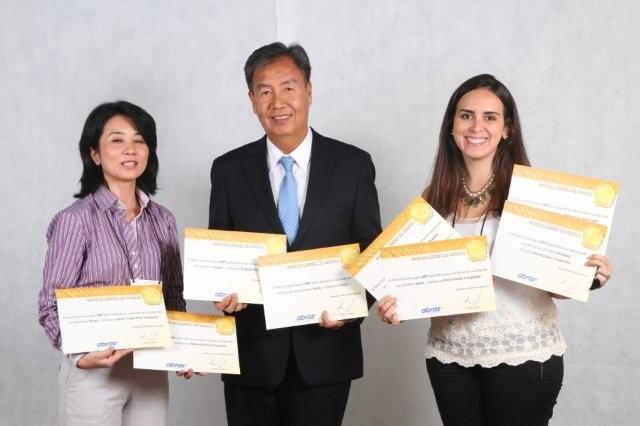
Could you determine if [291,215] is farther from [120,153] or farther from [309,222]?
[120,153]

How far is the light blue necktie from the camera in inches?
103

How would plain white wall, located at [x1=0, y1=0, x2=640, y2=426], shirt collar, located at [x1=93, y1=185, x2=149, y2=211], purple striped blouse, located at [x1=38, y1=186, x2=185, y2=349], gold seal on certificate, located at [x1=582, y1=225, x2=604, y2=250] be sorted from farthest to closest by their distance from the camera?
plain white wall, located at [x1=0, y1=0, x2=640, y2=426]
shirt collar, located at [x1=93, y1=185, x2=149, y2=211]
purple striped blouse, located at [x1=38, y1=186, x2=185, y2=349]
gold seal on certificate, located at [x1=582, y1=225, x2=604, y2=250]

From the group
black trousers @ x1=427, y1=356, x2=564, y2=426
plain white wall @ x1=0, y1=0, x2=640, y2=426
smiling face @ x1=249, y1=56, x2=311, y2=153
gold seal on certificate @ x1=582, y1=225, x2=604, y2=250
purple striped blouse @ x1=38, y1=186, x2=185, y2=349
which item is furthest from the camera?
plain white wall @ x1=0, y1=0, x2=640, y2=426

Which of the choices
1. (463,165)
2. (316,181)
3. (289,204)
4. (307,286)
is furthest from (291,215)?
(463,165)

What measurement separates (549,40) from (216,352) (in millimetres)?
2398

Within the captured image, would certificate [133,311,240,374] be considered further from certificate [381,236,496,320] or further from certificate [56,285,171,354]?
certificate [381,236,496,320]

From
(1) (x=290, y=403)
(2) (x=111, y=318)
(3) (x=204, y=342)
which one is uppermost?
(2) (x=111, y=318)

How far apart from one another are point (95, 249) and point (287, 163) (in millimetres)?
714

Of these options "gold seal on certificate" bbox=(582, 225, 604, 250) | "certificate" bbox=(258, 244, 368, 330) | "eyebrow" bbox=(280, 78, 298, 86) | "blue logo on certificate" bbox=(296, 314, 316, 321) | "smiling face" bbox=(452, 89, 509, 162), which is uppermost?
"eyebrow" bbox=(280, 78, 298, 86)

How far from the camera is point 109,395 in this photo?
2.50 meters

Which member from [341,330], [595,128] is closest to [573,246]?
[341,330]

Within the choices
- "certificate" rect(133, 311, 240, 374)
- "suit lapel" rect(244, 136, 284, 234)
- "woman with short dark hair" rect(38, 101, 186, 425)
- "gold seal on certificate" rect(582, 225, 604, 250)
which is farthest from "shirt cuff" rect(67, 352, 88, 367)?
"gold seal on certificate" rect(582, 225, 604, 250)

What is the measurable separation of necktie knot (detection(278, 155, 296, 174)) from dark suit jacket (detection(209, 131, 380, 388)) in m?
0.07

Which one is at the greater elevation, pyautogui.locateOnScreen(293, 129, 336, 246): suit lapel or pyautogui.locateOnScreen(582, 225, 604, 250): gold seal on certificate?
pyautogui.locateOnScreen(293, 129, 336, 246): suit lapel
